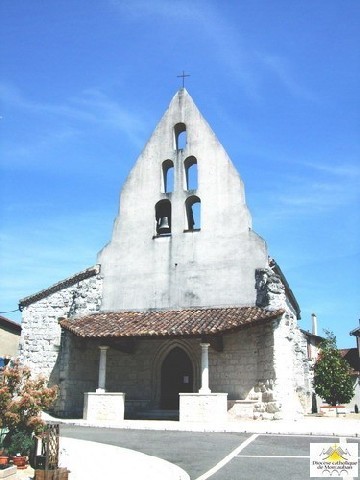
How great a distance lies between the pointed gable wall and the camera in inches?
728

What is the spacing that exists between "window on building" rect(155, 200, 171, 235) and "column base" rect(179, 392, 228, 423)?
7.16m

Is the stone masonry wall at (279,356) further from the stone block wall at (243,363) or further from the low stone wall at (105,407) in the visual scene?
the low stone wall at (105,407)

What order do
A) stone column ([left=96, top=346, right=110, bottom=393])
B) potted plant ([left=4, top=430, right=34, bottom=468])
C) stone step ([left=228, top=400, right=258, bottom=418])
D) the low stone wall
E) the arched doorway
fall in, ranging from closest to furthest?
1. potted plant ([left=4, top=430, right=34, bottom=468])
2. stone step ([left=228, top=400, right=258, bottom=418])
3. the low stone wall
4. stone column ([left=96, top=346, right=110, bottom=393])
5. the arched doorway

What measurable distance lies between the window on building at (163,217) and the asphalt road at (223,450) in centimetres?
886

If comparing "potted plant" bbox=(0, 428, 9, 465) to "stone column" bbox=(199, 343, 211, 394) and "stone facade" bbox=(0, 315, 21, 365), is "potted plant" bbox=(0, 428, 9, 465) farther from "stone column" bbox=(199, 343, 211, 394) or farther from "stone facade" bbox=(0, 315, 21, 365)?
"stone facade" bbox=(0, 315, 21, 365)

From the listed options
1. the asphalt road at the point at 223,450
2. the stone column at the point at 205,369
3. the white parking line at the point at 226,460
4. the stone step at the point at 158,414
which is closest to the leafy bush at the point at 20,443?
the asphalt road at the point at 223,450

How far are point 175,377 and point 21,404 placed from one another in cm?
1125

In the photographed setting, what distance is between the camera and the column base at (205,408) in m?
15.5

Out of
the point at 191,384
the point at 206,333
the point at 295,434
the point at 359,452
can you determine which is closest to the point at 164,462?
the point at 359,452

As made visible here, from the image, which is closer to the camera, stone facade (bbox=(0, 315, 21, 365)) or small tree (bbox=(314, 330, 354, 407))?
small tree (bbox=(314, 330, 354, 407))

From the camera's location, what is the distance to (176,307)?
1884 cm

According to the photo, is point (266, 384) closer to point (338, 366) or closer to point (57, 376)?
point (57, 376)

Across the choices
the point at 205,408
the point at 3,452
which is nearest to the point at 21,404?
the point at 3,452

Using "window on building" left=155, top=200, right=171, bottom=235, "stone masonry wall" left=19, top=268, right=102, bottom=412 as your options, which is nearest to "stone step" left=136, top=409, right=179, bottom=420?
"stone masonry wall" left=19, top=268, right=102, bottom=412
